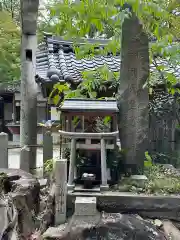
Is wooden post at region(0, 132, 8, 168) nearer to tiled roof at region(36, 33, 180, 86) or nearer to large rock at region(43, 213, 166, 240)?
A: large rock at region(43, 213, 166, 240)

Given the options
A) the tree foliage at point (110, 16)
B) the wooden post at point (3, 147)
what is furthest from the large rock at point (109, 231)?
the tree foliage at point (110, 16)

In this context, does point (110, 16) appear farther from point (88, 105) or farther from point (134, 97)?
point (88, 105)

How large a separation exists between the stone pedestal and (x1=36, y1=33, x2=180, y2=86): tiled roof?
341 centimetres

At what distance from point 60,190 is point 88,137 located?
3.11ft

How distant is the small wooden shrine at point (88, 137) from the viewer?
4.33 m

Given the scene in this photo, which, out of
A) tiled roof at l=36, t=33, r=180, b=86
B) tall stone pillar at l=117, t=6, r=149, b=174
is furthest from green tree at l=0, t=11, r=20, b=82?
tall stone pillar at l=117, t=6, r=149, b=174

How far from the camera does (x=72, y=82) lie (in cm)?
732

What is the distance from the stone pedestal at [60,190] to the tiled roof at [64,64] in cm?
341

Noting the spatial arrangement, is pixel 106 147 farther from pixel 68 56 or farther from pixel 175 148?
pixel 68 56

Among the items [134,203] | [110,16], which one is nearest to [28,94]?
[110,16]

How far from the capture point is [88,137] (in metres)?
4.34

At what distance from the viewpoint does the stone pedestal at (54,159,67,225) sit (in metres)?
4.02

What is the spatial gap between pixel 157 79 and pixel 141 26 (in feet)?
6.57

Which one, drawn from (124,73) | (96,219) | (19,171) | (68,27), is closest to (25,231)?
(19,171)
